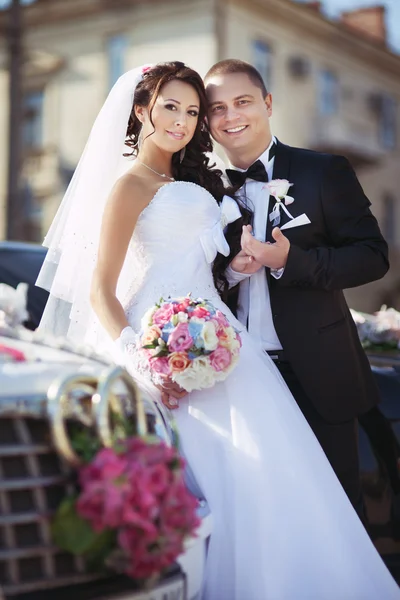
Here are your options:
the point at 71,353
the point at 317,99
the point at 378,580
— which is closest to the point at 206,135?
the point at 71,353

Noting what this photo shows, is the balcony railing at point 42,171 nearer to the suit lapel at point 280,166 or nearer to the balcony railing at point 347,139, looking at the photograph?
the balcony railing at point 347,139

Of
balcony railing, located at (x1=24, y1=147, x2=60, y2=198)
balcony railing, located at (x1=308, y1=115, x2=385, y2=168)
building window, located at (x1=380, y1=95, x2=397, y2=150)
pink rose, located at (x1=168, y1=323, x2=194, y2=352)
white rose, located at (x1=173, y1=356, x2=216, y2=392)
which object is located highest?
building window, located at (x1=380, y1=95, x2=397, y2=150)

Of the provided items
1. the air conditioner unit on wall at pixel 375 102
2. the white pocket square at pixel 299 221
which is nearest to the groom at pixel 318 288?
the white pocket square at pixel 299 221

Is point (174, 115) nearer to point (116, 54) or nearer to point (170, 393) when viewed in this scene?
point (170, 393)

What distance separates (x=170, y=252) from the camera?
10.4ft

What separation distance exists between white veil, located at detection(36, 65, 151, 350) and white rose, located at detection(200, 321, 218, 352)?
641mm

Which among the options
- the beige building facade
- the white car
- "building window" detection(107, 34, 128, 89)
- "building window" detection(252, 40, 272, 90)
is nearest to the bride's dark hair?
the white car

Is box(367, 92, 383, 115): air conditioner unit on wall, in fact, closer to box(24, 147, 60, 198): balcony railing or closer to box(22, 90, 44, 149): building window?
box(24, 147, 60, 198): balcony railing

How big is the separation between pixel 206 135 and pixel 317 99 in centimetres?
1876

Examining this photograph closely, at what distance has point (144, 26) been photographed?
1983cm

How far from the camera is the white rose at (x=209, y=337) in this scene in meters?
2.61

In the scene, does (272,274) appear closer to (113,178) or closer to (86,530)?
(113,178)

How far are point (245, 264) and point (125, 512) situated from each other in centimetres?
146

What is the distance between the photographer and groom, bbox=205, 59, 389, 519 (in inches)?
125
